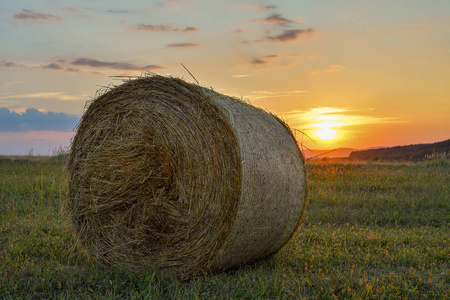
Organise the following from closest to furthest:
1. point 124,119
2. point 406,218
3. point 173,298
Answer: point 173,298, point 124,119, point 406,218

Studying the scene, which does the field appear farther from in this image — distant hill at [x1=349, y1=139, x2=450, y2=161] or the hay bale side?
distant hill at [x1=349, y1=139, x2=450, y2=161]

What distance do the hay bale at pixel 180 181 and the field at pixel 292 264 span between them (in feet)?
1.11

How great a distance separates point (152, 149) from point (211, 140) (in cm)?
84

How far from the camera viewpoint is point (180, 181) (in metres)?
5.60

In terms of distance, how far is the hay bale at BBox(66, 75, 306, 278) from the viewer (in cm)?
550

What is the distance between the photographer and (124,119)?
629 centimetres

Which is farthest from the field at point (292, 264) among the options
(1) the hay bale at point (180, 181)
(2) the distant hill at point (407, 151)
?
(2) the distant hill at point (407, 151)

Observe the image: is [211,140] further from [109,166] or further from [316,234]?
[316,234]

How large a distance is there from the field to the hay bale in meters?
0.34

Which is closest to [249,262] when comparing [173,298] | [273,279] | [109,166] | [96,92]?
[273,279]

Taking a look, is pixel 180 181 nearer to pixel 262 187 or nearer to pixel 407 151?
pixel 262 187

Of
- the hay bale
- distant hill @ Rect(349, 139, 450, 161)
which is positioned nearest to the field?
the hay bale

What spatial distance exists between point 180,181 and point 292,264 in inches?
87.1

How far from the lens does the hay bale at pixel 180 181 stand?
18.0 feet
